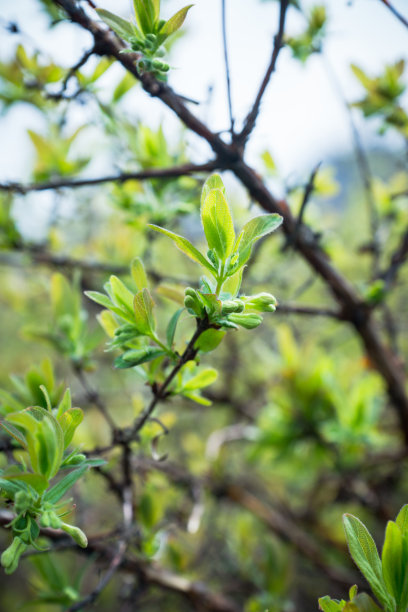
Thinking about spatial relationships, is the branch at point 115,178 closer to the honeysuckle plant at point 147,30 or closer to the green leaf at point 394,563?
the honeysuckle plant at point 147,30

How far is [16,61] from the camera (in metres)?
0.66

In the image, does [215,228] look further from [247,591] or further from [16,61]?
[247,591]

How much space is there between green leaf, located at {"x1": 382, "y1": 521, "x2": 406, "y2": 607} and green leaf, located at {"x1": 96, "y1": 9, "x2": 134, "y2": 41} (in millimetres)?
492

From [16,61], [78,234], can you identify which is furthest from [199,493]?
[78,234]

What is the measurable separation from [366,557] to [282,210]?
41 cm

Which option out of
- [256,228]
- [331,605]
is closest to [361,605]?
[331,605]

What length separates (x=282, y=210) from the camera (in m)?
0.56

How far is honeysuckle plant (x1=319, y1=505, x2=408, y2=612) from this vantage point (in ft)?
1.09

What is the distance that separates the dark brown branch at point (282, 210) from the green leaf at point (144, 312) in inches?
8.8

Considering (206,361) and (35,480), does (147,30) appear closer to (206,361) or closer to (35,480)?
(35,480)

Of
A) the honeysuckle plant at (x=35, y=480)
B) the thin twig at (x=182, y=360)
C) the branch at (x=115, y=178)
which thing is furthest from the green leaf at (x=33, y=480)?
the branch at (x=115, y=178)

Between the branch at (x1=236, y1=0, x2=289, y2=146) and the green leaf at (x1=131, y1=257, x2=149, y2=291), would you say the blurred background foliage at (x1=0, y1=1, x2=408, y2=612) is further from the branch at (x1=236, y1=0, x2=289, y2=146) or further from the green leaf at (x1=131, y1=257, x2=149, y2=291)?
the branch at (x1=236, y1=0, x2=289, y2=146)

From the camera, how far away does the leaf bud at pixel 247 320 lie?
31 centimetres

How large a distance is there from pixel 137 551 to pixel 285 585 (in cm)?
46
